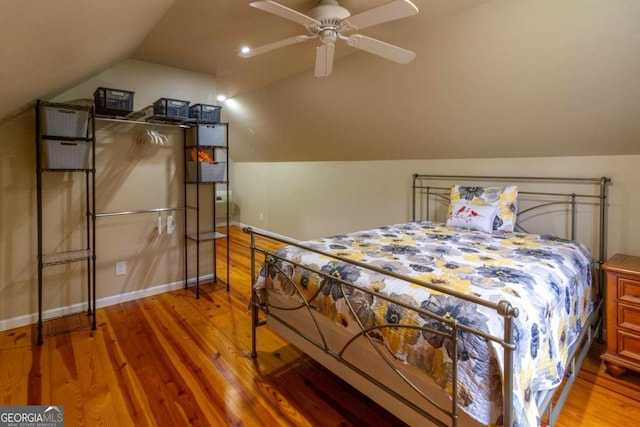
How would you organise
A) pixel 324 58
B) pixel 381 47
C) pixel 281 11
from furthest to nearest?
pixel 324 58
pixel 381 47
pixel 281 11

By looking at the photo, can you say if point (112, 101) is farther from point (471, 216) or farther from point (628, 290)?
point (628, 290)

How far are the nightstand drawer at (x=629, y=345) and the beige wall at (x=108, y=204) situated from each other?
3.74 meters

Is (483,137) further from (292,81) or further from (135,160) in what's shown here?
(135,160)

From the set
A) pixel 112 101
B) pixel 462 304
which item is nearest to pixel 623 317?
pixel 462 304

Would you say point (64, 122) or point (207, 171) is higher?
point (64, 122)

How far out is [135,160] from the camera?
3.41 meters

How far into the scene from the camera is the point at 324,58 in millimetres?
2320

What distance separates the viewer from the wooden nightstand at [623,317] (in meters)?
2.14

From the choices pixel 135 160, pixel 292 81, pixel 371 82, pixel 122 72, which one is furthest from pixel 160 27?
pixel 371 82

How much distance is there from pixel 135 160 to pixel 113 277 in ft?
3.88

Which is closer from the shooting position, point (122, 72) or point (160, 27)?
point (160, 27)

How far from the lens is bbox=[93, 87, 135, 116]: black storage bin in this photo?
2869 mm

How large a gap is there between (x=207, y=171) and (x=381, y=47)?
6.97ft

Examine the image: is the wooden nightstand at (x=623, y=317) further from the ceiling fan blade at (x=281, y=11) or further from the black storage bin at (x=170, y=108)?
the black storage bin at (x=170, y=108)
